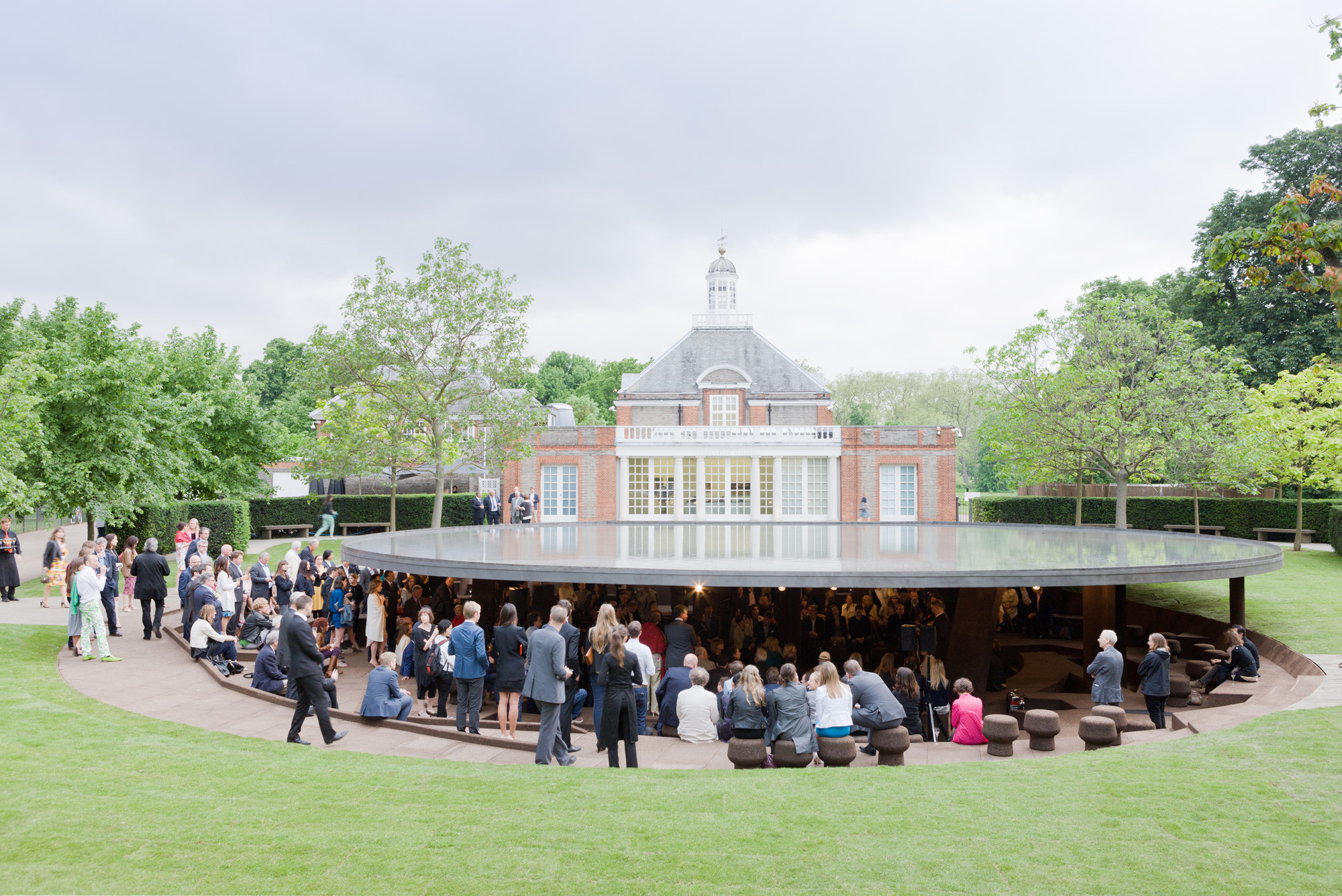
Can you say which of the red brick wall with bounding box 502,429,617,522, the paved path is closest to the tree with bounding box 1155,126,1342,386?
the paved path

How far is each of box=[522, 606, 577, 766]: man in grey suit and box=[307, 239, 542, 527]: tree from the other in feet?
75.1

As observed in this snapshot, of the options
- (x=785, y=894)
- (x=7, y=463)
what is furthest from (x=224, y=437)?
(x=785, y=894)

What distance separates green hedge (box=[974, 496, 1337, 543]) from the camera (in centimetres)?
2980

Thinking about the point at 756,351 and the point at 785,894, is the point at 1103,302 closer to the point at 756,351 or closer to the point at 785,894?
the point at 756,351

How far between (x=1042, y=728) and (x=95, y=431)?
2186 cm

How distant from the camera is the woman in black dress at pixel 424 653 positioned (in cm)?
1069

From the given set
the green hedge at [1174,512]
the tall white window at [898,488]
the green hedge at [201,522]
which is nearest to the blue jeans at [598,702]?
the green hedge at [201,522]

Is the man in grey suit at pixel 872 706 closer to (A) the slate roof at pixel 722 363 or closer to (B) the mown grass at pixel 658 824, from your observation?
(B) the mown grass at pixel 658 824

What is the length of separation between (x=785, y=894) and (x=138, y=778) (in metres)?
5.28

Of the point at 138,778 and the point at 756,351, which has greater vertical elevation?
the point at 756,351

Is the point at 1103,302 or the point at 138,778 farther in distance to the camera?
the point at 1103,302

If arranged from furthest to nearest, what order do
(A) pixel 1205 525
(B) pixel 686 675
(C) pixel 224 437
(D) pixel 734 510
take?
(D) pixel 734 510 → (A) pixel 1205 525 → (C) pixel 224 437 → (B) pixel 686 675

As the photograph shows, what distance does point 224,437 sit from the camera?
29328 millimetres

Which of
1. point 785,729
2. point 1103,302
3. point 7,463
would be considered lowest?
point 785,729
